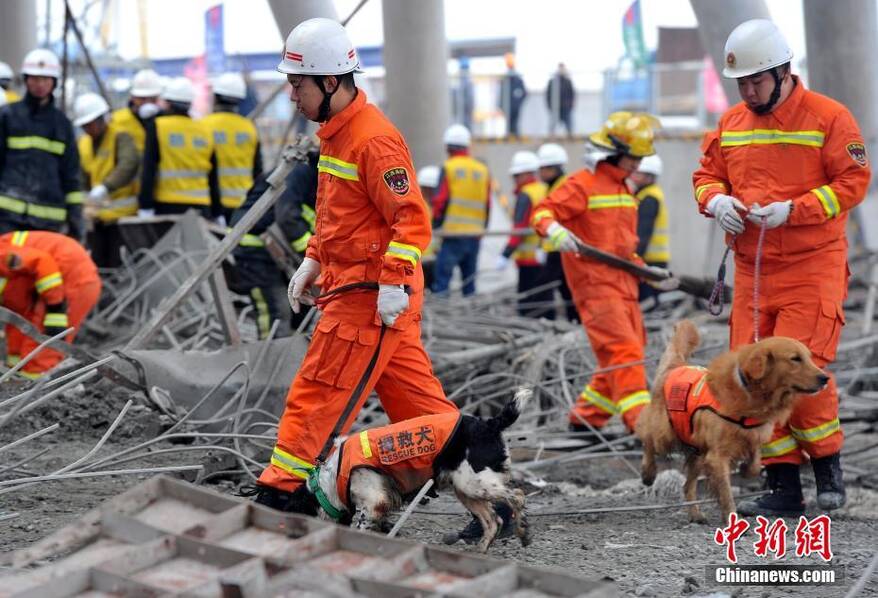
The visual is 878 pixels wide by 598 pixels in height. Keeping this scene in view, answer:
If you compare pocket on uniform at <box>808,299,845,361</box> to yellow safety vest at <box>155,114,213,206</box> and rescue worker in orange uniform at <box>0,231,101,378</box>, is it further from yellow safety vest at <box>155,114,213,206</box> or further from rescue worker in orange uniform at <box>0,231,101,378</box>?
yellow safety vest at <box>155,114,213,206</box>

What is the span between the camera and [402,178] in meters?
5.10

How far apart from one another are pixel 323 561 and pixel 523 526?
1370mm

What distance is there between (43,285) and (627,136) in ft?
12.8

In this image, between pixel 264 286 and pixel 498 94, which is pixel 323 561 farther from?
pixel 498 94

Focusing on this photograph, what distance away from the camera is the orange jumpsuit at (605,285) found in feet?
25.2

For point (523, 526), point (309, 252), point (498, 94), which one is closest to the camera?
point (523, 526)

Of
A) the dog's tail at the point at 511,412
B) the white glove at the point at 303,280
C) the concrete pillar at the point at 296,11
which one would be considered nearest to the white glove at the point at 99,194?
the concrete pillar at the point at 296,11

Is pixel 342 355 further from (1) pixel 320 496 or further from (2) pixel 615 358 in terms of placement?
(2) pixel 615 358

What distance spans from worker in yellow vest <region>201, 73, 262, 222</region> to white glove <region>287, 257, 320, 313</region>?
18.8 feet

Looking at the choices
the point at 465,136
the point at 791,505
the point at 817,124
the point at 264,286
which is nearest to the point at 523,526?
the point at 791,505

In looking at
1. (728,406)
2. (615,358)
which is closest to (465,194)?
(615,358)

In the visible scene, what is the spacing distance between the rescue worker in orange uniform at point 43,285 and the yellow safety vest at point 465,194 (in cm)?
658

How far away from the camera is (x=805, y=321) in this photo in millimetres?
6098

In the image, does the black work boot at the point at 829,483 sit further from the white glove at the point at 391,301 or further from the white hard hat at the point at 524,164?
the white hard hat at the point at 524,164
